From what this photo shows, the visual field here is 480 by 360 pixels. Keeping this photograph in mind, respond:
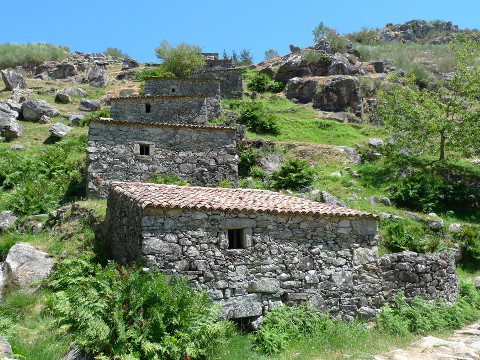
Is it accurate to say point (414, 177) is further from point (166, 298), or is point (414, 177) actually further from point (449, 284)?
point (166, 298)

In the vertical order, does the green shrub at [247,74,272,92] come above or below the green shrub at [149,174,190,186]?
above

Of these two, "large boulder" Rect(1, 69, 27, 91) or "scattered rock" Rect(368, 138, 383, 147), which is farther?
"large boulder" Rect(1, 69, 27, 91)

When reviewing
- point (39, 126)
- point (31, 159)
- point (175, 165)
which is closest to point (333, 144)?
point (175, 165)

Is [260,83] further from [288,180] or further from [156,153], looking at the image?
[156,153]

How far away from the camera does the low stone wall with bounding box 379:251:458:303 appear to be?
408 inches

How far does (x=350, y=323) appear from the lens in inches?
380

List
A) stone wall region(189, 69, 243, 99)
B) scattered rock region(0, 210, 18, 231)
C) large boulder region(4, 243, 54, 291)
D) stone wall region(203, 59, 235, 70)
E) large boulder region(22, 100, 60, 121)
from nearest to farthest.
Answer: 1. large boulder region(4, 243, 54, 291)
2. scattered rock region(0, 210, 18, 231)
3. large boulder region(22, 100, 60, 121)
4. stone wall region(189, 69, 243, 99)
5. stone wall region(203, 59, 235, 70)

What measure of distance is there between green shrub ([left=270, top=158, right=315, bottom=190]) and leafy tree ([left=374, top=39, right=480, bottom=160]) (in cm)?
778

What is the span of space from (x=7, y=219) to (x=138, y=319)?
34.6ft

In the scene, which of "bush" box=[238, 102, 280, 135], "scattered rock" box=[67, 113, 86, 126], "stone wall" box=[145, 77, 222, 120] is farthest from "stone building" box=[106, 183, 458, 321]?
"scattered rock" box=[67, 113, 86, 126]

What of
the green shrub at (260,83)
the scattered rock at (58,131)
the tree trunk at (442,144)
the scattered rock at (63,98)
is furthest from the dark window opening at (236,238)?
the green shrub at (260,83)

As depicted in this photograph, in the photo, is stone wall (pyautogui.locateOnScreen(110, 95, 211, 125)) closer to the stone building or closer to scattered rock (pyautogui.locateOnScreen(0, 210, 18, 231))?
scattered rock (pyautogui.locateOnScreen(0, 210, 18, 231))

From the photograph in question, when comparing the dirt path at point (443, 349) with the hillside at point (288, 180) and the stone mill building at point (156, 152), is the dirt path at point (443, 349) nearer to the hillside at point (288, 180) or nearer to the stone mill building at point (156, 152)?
the hillside at point (288, 180)

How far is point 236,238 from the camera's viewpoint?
9.29 meters
